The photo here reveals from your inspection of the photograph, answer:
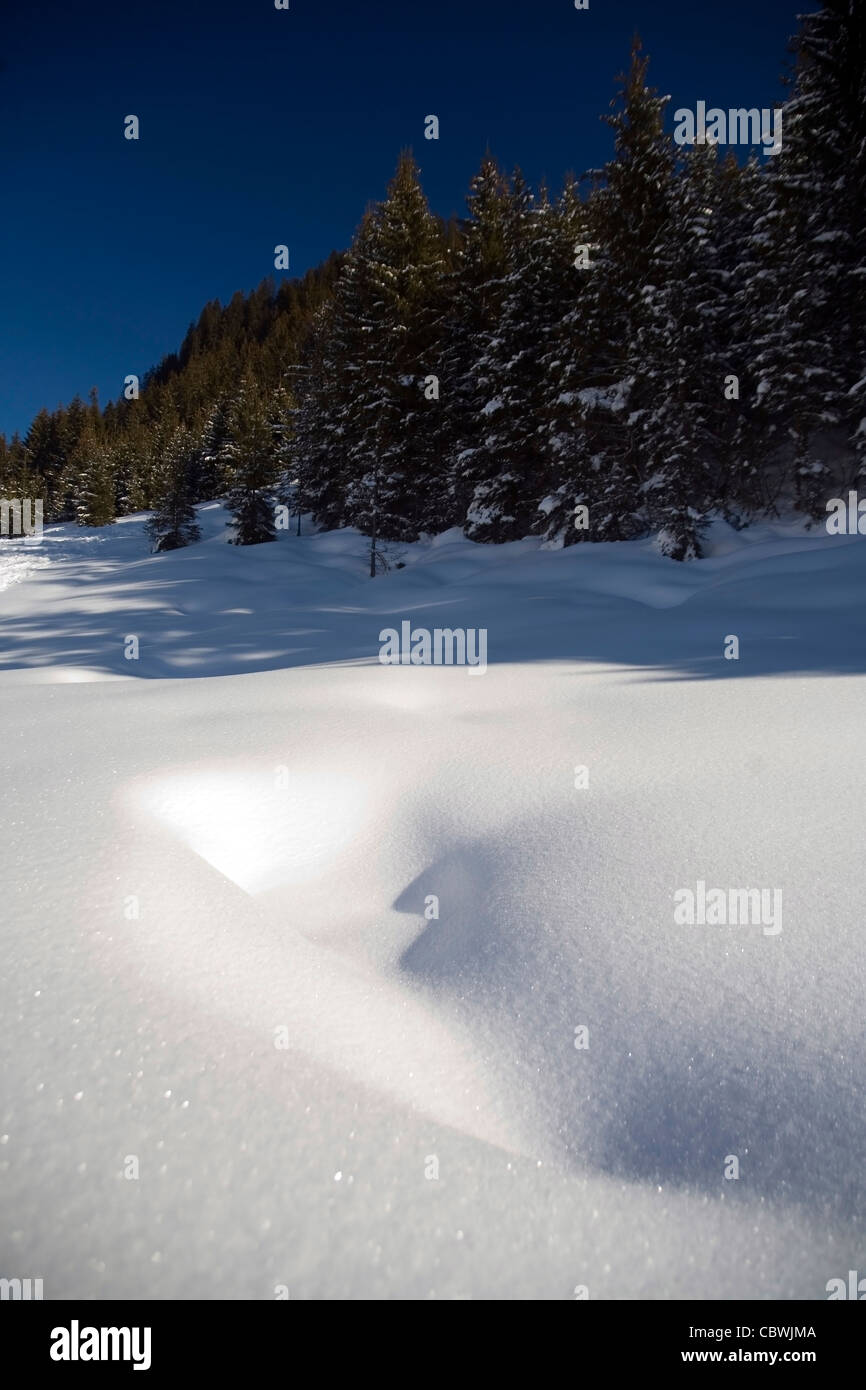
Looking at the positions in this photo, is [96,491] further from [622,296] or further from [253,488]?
[622,296]

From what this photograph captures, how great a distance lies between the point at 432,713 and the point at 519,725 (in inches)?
17.1

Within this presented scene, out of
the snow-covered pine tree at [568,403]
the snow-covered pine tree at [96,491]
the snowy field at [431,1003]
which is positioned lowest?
the snowy field at [431,1003]

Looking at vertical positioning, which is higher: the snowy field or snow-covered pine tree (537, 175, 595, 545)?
snow-covered pine tree (537, 175, 595, 545)

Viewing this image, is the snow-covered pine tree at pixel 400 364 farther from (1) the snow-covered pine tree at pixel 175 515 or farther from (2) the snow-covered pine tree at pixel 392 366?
(1) the snow-covered pine tree at pixel 175 515

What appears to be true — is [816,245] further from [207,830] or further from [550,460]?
[207,830]

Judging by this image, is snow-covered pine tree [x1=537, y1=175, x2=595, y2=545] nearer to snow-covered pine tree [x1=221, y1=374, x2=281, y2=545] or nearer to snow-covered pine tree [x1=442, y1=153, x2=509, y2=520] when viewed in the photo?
snow-covered pine tree [x1=442, y1=153, x2=509, y2=520]

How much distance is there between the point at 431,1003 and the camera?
1.26m

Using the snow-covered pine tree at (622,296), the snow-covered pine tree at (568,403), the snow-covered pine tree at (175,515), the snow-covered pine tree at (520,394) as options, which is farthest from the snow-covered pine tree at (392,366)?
the snow-covered pine tree at (175,515)

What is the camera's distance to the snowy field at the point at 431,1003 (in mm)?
779

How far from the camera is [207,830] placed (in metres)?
1.82

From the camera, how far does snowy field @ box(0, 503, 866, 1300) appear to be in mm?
779

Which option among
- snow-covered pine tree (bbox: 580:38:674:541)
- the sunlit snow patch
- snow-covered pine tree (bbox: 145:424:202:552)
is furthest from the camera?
snow-covered pine tree (bbox: 145:424:202:552)

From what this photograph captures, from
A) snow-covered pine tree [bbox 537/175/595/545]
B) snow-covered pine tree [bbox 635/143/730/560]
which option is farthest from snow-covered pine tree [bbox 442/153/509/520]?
snow-covered pine tree [bbox 635/143/730/560]

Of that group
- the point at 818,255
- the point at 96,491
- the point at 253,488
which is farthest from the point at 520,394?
the point at 96,491
